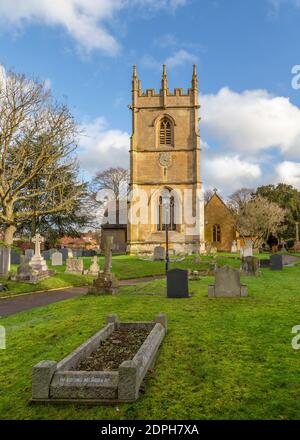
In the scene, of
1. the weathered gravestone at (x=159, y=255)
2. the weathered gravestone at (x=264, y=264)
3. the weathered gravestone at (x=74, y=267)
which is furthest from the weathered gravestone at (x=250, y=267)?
the weathered gravestone at (x=159, y=255)

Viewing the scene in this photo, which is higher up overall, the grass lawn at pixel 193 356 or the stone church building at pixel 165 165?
the stone church building at pixel 165 165

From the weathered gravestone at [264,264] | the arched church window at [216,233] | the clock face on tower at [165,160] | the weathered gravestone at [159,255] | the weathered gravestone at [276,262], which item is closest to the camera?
the weathered gravestone at [276,262]

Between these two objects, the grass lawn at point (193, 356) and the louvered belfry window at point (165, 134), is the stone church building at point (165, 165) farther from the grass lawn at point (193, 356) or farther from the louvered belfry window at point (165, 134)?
the grass lawn at point (193, 356)

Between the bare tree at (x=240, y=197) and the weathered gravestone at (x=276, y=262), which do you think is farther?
the bare tree at (x=240, y=197)

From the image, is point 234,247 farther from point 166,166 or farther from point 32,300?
point 32,300

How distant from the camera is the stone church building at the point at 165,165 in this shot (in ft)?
120

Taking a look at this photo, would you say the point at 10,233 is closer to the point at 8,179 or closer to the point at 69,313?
the point at 8,179

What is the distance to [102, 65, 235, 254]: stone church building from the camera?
1436 inches

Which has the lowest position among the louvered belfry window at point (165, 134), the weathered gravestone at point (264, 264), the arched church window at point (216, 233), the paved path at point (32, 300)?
the paved path at point (32, 300)

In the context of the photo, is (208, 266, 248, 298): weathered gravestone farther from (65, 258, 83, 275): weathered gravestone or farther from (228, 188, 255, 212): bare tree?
(228, 188, 255, 212): bare tree

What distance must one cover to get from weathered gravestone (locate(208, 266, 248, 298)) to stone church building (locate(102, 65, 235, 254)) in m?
24.3

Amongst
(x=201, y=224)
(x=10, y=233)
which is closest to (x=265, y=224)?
(x=201, y=224)

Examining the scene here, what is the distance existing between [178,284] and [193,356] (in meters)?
5.94

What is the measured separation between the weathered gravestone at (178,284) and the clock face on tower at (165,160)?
26992 millimetres
